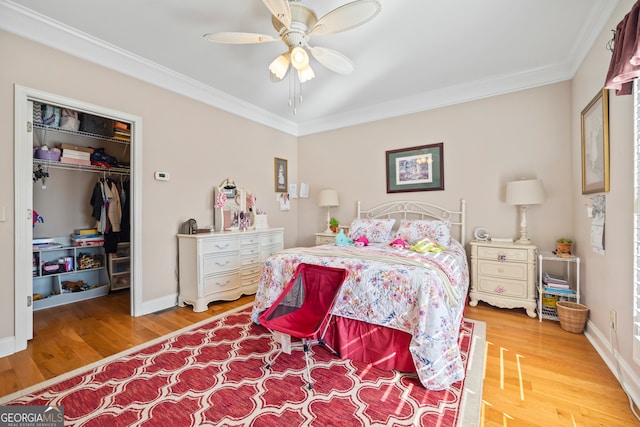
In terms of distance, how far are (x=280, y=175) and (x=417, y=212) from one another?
2431 millimetres

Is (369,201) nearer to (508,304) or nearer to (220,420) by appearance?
(508,304)

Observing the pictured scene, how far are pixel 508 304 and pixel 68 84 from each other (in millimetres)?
5038

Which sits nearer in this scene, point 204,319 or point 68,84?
point 68,84

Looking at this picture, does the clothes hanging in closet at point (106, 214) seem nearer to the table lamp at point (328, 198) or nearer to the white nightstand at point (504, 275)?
the table lamp at point (328, 198)

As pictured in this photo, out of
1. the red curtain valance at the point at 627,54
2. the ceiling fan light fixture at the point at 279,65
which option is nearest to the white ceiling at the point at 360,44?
the ceiling fan light fixture at the point at 279,65

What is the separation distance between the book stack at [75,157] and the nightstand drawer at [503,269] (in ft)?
17.0

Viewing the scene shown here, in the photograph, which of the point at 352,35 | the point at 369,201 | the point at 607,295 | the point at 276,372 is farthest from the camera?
the point at 369,201

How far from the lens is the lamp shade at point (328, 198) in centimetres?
453

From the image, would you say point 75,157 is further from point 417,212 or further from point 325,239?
point 417,212

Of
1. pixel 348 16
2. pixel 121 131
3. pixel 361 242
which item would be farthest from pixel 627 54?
pixel 121 131

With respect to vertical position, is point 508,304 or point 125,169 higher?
point 125,169

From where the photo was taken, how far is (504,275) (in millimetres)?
3111

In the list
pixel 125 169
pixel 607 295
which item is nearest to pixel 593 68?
pixel 607 295

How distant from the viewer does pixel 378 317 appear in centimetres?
206
